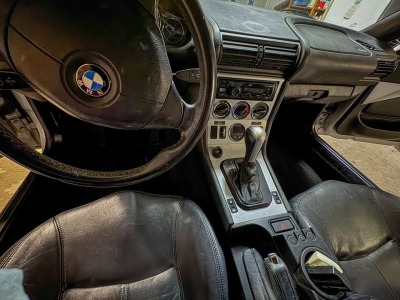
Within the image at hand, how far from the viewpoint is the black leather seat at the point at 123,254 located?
49 centimetres

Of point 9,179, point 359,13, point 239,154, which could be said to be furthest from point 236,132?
point 359,13

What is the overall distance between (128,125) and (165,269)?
0.43 m

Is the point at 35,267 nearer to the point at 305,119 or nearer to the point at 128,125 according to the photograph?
the point at 128,125

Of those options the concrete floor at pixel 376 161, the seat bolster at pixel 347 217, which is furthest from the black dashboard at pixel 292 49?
the concrete floor at pixel 376 161

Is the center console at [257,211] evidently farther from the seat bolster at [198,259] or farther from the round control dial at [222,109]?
the seat bolster at [198,259]

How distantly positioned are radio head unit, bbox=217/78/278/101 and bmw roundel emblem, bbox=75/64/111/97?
1.76 feet

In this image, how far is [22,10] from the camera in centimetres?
30

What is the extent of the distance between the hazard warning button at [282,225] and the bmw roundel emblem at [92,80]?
709 mm

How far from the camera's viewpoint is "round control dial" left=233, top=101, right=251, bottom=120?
0.90 m

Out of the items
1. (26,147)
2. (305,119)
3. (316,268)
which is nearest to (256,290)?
(316,268)

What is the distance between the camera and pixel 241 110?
0.92 m

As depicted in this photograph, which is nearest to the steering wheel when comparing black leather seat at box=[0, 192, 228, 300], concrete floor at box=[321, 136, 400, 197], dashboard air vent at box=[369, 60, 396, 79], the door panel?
black leather seat at box=[0, 192, 228, 300]

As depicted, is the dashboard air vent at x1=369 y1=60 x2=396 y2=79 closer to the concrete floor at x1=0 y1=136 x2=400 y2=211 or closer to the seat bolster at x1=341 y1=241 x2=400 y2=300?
the seat bolster at x1=341 y1=241 x2=400 y2=300

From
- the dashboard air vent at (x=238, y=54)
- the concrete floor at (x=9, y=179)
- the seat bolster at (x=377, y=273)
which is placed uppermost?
the dashboard air vent at (x=238, y=54)
